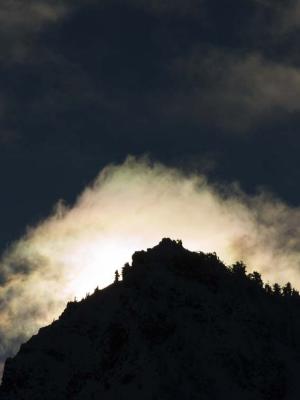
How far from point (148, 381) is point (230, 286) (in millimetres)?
45109

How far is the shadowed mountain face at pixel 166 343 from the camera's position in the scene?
144m

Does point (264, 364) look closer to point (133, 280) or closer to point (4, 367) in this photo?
point (133, 280)

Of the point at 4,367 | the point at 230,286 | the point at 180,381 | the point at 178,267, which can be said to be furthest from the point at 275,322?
the point at 4,367

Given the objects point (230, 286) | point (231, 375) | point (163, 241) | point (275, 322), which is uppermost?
point (163, 241)

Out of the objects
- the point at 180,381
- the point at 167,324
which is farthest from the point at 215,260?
the point at 180,381

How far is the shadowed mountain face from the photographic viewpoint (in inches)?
5674

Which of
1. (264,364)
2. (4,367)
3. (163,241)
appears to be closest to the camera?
(264,364)

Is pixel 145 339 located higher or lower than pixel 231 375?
higher

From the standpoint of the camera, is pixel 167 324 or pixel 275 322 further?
pixel 275 322

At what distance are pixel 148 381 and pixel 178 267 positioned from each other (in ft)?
133

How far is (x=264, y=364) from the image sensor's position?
15225 centimetres

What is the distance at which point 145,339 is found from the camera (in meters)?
153

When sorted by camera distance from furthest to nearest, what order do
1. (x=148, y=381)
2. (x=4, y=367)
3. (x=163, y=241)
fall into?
(x=163, y=241) → (x=4, y=367) → (x=148, y=381)

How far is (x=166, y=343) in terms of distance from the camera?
150500 millimetres
